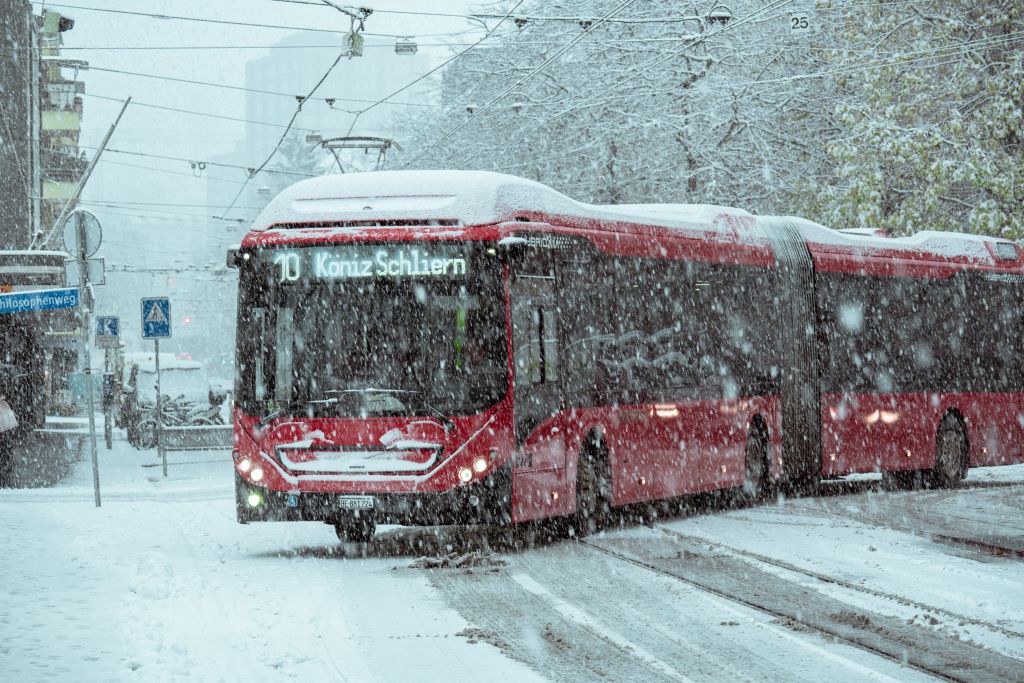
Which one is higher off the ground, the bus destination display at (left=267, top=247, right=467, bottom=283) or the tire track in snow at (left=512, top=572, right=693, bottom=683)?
the bus destination display at (left=267, top=247, right=467, bottom=283)

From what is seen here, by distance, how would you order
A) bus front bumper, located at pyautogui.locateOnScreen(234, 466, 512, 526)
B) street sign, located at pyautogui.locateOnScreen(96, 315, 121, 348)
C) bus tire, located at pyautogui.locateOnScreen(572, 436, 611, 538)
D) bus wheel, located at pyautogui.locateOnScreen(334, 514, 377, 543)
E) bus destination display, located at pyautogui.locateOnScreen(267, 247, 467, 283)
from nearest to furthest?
1. bus front bumper, located at pyautogui.locateOnScreen(234, 466, 512, 526)
2. bus destination display, located at pyautogui.locateOnScreen(267, 247, 467, 283)
3. bus wheel, located at pyautogui.locateOnScreen(334, 514, 377, 543)
4. bus tire, located at pyautogui.locateOnScreen(572, 436, 611, 538)
5. street sign, located at pyautogui.locateOnScreen(96, 315, 121, 348)

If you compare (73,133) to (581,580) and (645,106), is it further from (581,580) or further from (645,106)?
(581,580)

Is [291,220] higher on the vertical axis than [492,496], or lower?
higher

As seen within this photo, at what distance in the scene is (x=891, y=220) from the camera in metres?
26.9

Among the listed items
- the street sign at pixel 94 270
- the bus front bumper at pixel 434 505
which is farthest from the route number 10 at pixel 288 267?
the street sign at pixel 94 270

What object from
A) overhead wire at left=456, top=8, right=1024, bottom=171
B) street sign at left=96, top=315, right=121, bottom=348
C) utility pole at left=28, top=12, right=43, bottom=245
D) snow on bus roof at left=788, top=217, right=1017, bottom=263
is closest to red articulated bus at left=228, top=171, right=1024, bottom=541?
snow on bus roof at left=788, top=217, right=1017, bottom=263

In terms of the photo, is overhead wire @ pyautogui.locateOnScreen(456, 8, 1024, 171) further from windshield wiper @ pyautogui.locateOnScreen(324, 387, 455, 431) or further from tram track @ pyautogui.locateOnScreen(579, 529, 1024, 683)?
windshield wiper @ pyautogui.locateOnScreen(324, 387, 455, 431)

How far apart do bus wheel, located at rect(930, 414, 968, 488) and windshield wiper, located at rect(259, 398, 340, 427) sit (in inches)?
408

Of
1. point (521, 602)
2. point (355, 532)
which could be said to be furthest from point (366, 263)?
point (521, 602)

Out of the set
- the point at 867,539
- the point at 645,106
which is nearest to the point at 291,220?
the point at 867,539

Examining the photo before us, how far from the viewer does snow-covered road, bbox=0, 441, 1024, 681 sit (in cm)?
806

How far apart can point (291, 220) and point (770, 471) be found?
7234 mm

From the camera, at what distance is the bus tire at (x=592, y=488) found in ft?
47.3

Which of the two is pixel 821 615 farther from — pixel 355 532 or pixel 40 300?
pixel 40 300
